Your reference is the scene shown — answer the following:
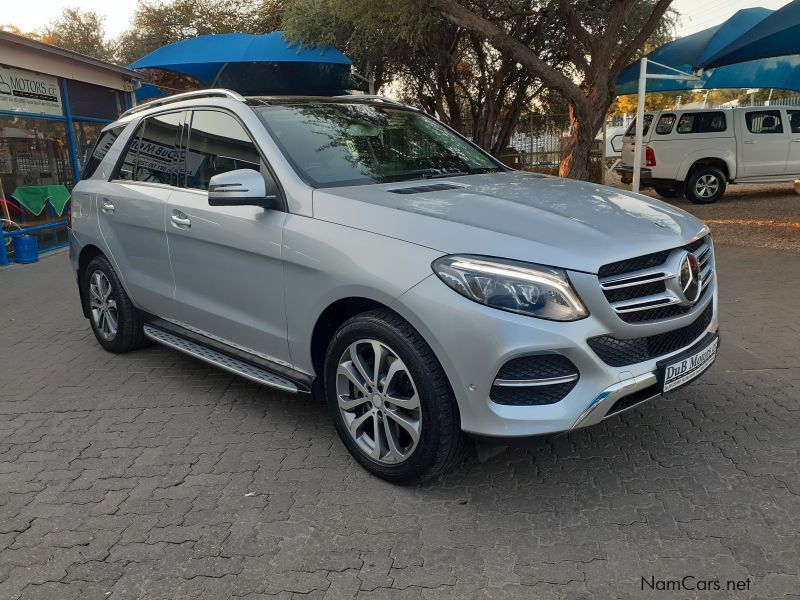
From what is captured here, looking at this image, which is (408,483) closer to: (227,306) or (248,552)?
(248,552)

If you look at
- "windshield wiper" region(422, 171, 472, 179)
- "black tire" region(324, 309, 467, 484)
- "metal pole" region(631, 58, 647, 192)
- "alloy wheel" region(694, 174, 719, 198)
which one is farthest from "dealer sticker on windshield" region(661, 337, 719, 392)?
"alloy wheel" region(694, 174, 719, 198)

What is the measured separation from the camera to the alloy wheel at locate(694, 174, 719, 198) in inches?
546

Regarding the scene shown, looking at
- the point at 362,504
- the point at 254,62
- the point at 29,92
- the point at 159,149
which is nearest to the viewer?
the point at 362,504

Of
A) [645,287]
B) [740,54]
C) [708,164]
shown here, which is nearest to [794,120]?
[708,164]

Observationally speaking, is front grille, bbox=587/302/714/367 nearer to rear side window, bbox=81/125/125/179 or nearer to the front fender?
rear side window, bbox=81/125/125/179

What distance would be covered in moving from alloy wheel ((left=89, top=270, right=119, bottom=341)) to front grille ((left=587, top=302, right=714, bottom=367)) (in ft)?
12.2

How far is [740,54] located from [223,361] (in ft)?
41.2

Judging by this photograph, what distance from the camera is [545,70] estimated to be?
11359 millimetres

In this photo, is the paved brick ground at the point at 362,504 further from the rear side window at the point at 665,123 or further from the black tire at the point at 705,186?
the rear side window at the point at 665,123

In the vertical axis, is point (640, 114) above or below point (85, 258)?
above

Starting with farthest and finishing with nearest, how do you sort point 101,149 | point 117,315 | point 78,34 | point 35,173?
1. point 78,34
2. point 35,173
3. point 101,149
4. point 117,315

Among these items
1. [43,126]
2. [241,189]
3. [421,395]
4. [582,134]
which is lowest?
[421,395]

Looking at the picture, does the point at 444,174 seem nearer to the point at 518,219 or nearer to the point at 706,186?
the point at 518,219

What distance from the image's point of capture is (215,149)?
385 cm
